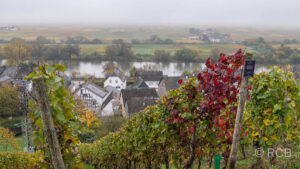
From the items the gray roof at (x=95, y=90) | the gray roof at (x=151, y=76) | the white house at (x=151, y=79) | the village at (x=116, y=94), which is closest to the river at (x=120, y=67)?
the gray roof at (x=151, y=76)

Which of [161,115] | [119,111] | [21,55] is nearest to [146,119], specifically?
[161,115]

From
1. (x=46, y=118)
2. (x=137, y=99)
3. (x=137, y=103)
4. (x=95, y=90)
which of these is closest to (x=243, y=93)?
(x=46, y=118)

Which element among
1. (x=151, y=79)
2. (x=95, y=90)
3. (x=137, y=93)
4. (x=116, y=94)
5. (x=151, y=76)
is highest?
(x=137, y=93)

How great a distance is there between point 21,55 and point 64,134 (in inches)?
2847

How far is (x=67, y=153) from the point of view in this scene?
3246mm

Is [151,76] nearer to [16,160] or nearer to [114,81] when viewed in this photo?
[114,81]

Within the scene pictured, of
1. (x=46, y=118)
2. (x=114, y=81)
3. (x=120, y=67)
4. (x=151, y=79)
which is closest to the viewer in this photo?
(x=46, y=118)

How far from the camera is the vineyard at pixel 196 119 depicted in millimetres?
3045

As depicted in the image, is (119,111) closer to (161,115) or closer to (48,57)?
(161,115)

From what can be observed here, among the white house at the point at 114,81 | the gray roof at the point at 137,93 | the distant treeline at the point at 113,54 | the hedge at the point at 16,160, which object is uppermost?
the hedge at the point at 16,160

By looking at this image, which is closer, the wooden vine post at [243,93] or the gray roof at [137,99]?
the wooden vine post at [243,93]

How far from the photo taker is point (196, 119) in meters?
4.41

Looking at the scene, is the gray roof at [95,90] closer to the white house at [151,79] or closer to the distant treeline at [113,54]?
the white house at [151,79]

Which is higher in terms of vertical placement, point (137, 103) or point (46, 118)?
point (46, 118)
